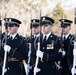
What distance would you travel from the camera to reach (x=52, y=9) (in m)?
15.7

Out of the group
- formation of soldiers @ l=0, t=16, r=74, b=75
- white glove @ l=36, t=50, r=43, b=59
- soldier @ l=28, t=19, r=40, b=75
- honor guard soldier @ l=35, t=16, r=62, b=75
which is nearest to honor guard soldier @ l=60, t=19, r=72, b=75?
formation of soldiers @ l=0, t=16, r=74, b=75

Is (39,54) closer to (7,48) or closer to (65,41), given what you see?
(7,48)

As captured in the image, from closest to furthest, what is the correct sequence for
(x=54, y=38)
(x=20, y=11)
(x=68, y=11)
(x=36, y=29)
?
(x=54, y=38) → (x=36, y=29) → (x=68, y=11) → (x=20, y=11)

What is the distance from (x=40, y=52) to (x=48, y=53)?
219mm

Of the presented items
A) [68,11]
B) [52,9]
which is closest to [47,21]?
[68,11]

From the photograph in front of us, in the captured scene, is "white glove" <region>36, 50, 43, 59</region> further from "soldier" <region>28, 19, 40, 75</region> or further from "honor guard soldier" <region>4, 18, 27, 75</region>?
"honor guard soldier" <region>4, 18, 27, 75</region>

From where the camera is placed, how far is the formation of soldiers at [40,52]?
6.95 metres

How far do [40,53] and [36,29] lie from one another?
143 cm

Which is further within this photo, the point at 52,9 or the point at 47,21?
the point at 52,9

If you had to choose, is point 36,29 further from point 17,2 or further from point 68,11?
point 17,2

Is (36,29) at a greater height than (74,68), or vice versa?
(36,29)

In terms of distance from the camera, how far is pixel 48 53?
697 centimetres

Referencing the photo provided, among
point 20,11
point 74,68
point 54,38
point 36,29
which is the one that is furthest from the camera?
point 20,11

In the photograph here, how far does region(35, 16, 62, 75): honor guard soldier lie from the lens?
6.86 m
